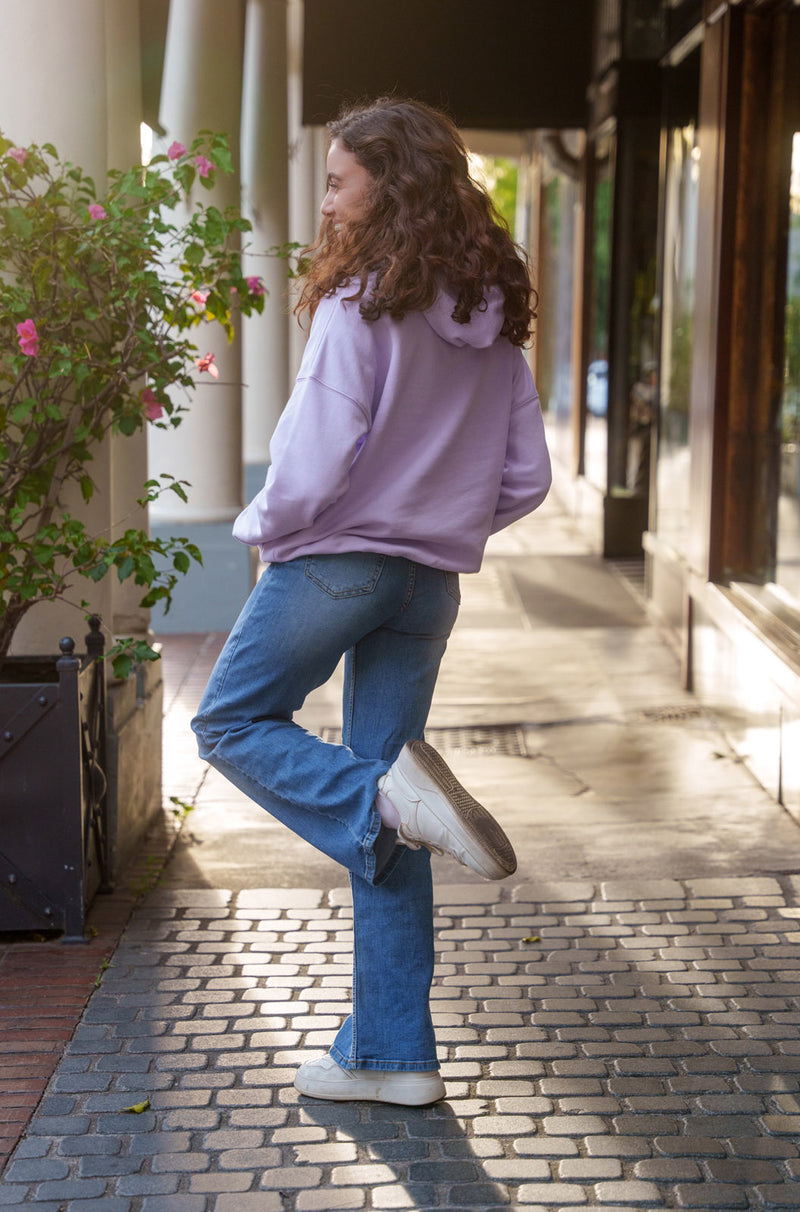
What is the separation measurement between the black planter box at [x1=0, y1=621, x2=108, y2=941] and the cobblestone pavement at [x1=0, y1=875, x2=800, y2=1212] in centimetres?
23

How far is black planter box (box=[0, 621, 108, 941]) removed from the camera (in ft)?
12.9

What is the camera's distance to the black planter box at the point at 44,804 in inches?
155

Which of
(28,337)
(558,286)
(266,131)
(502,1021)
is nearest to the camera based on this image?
(502,1021)

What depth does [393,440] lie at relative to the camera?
277 cm

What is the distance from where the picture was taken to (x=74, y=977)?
3.76m

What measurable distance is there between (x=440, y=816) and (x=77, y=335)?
214cm

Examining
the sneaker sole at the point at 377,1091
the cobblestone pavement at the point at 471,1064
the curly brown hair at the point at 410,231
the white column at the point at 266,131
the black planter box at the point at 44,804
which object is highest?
the white column at the point at 266,131

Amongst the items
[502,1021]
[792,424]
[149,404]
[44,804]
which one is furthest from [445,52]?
[502,1021]

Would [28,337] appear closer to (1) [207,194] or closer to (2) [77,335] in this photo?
(2) [77,335]

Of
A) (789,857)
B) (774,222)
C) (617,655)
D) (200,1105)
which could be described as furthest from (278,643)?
(617,655)

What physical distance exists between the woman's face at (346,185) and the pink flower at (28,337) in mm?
1357

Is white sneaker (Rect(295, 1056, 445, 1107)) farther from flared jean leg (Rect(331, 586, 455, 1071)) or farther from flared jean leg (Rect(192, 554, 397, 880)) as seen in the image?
flared jean leg (Rect(192, 554, 397, 880))

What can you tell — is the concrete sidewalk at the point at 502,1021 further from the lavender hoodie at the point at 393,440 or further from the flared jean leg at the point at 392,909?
the lavender hoodie at the point at 393,440

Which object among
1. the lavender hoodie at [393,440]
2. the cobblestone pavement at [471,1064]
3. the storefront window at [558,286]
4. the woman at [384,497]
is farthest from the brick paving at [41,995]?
the storefront window at [558,286]
